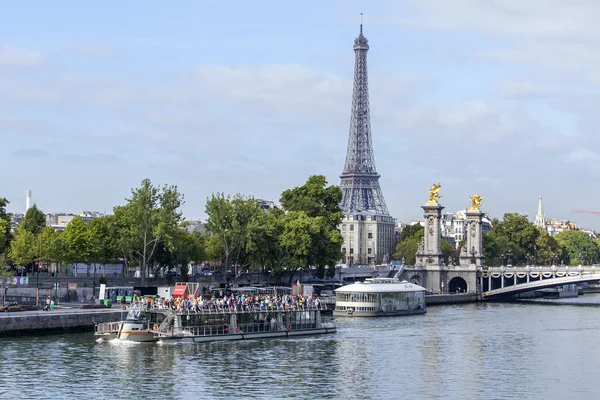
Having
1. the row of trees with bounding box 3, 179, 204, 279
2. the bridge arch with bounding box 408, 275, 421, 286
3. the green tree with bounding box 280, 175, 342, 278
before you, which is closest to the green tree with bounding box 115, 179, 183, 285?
the row of trees with bounding box 3, 179, 204, 279

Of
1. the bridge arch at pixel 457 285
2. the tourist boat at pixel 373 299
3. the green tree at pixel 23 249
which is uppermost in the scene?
the green tree at pixel 23 249

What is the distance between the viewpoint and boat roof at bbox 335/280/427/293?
75.4 m

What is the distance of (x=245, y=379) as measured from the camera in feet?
138

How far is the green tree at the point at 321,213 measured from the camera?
307ft

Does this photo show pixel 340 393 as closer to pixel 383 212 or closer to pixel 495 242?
pixel 495 242

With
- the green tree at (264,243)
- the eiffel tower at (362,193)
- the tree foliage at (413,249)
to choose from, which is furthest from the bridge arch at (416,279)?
the eiffel tower at (362,193)

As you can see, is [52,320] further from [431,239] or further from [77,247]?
[431,239]

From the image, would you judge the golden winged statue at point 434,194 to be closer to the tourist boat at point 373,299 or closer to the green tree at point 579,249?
the tourist boat at point 373,299

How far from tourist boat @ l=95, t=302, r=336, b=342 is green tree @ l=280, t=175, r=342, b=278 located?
32811mm

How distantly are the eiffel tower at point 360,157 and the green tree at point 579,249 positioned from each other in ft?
109

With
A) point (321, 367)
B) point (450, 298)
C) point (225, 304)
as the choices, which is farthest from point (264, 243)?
point (321, 367)

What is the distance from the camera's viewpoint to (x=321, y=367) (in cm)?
4578

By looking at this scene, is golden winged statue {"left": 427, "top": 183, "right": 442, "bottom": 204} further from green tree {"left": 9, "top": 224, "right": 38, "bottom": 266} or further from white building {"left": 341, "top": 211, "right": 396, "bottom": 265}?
white building {"left": 341, "top": 211, "right": 396, "bottom": 265}

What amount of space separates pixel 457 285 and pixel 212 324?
55.4 m
